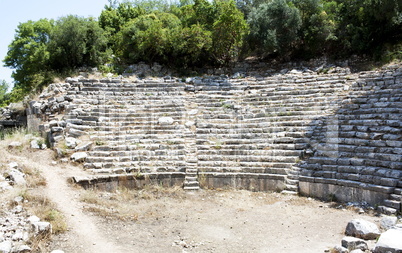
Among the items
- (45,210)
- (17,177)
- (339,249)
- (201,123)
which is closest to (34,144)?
(17,177)

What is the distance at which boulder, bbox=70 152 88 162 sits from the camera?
416 inches

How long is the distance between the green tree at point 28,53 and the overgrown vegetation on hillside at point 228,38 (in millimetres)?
71

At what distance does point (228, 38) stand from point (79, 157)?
33.2ft

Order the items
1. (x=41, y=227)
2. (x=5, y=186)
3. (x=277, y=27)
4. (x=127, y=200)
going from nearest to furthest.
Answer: (x=41, y=227)
(x=5, y=186)
(x=127, y=200)
(x=277, y=27)

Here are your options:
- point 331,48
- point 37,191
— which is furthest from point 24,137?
point 331,48

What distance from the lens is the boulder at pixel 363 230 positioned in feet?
21.3

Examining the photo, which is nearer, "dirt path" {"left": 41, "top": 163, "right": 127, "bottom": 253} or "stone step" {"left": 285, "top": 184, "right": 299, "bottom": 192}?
"dirt path" {"left": 41, "top": 163, "right": 127, "bottom": 253}

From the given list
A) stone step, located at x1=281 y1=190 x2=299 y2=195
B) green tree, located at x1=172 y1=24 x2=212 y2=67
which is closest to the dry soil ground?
stone step, located at x1=281 y1=190 x2=299 y2=195

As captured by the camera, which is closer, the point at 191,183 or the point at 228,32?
the point at 191,183

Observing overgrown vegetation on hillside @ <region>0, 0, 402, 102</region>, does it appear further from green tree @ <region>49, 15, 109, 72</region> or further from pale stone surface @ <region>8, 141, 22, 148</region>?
pale stone surface @ <region>8, 141, 22, 148</region>

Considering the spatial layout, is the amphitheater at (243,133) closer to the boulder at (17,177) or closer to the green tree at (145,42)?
the boulder at (17,177)

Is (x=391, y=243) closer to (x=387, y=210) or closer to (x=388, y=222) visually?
(x=388, y=222)

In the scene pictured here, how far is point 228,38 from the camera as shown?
17391mm

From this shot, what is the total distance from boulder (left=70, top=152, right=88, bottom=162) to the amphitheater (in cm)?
3
